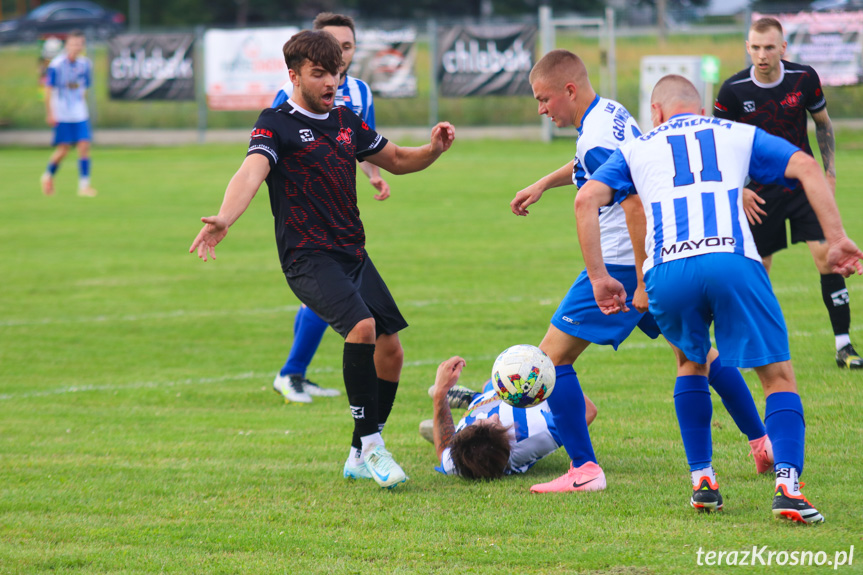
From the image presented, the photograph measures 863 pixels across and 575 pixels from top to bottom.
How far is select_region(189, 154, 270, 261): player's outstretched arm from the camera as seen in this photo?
171 inches

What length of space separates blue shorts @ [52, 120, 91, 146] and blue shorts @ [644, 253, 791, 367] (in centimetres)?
1780

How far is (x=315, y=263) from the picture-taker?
496cm

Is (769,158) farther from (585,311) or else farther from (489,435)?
(489,435)

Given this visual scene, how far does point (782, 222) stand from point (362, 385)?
3561mm

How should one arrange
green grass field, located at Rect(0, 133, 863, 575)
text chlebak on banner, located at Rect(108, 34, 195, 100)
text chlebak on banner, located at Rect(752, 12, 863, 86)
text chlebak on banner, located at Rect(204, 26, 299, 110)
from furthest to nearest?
text chlebak on banner, located at Rect(108, 34, 195, 100) → text chlebak on banner, located at Rect(204, 26, 299, 110) → text chlebak on banner, located at Rect(752, 12, 863, 86) → green grass field, located at Rect(0, 133, 863, 575)

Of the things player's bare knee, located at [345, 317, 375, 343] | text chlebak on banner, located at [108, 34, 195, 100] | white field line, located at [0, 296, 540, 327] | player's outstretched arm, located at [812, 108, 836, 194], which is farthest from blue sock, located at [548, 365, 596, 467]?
text chlebak on banner, located at [108, 34, 195, 100]

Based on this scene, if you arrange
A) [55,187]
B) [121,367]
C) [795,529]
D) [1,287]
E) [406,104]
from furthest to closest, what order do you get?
[406,104] < [55,187] < [1,287] < [121,367] < [795,529]

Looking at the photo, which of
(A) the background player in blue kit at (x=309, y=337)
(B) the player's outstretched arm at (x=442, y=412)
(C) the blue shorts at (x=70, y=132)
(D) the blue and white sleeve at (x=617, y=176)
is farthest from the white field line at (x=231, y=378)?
(C) the blue shorts at (x=70, y=132)

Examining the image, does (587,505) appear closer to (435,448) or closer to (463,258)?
(435,448)

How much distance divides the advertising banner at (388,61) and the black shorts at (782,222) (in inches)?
823

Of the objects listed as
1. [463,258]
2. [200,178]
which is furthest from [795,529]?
[200,178]

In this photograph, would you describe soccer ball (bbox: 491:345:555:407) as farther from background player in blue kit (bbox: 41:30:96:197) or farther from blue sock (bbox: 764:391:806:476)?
background player in blue kit (bbox: 41:30:96:197)

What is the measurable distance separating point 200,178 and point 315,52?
16986 mm

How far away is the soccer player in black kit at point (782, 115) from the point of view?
6.72 meters
